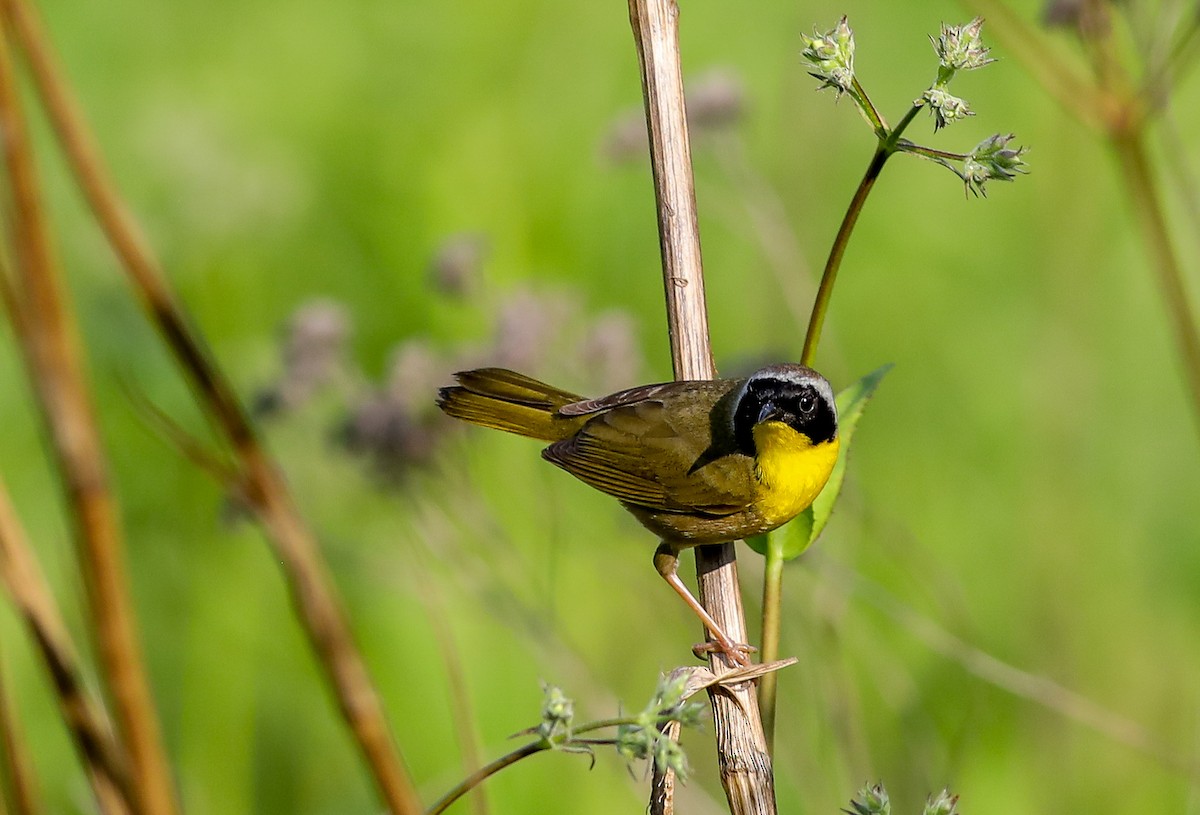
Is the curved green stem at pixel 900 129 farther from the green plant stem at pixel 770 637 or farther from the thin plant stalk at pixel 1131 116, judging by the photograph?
the thin plant stalk at pixel 1131 116

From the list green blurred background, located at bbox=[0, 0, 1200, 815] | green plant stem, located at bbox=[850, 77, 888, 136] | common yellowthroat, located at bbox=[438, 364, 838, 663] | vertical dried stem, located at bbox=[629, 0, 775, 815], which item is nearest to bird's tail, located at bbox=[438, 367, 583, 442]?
common yellowthroat, located at bbox=[438, 364, 838, 663]

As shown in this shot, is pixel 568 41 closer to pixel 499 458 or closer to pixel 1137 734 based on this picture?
pixel 499 458

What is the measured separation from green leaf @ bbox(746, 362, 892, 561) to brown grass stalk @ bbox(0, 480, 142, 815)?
1118 millimetres

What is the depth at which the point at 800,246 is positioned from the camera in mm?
4430

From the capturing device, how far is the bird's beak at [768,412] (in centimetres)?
258

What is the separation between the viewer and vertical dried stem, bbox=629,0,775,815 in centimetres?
188

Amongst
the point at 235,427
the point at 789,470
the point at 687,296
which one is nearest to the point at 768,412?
the point at 789,470

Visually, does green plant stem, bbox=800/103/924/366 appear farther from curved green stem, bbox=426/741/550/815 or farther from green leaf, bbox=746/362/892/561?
curved green stem, bbox=426/741/550/815

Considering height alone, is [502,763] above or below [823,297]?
below

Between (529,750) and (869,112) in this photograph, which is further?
(869,112)

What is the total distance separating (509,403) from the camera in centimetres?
324

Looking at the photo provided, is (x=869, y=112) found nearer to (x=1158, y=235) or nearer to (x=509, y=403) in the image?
(x=1158, y=235)

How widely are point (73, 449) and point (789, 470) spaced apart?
1432 mm

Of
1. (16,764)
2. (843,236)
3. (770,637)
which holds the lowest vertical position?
(770,637)
